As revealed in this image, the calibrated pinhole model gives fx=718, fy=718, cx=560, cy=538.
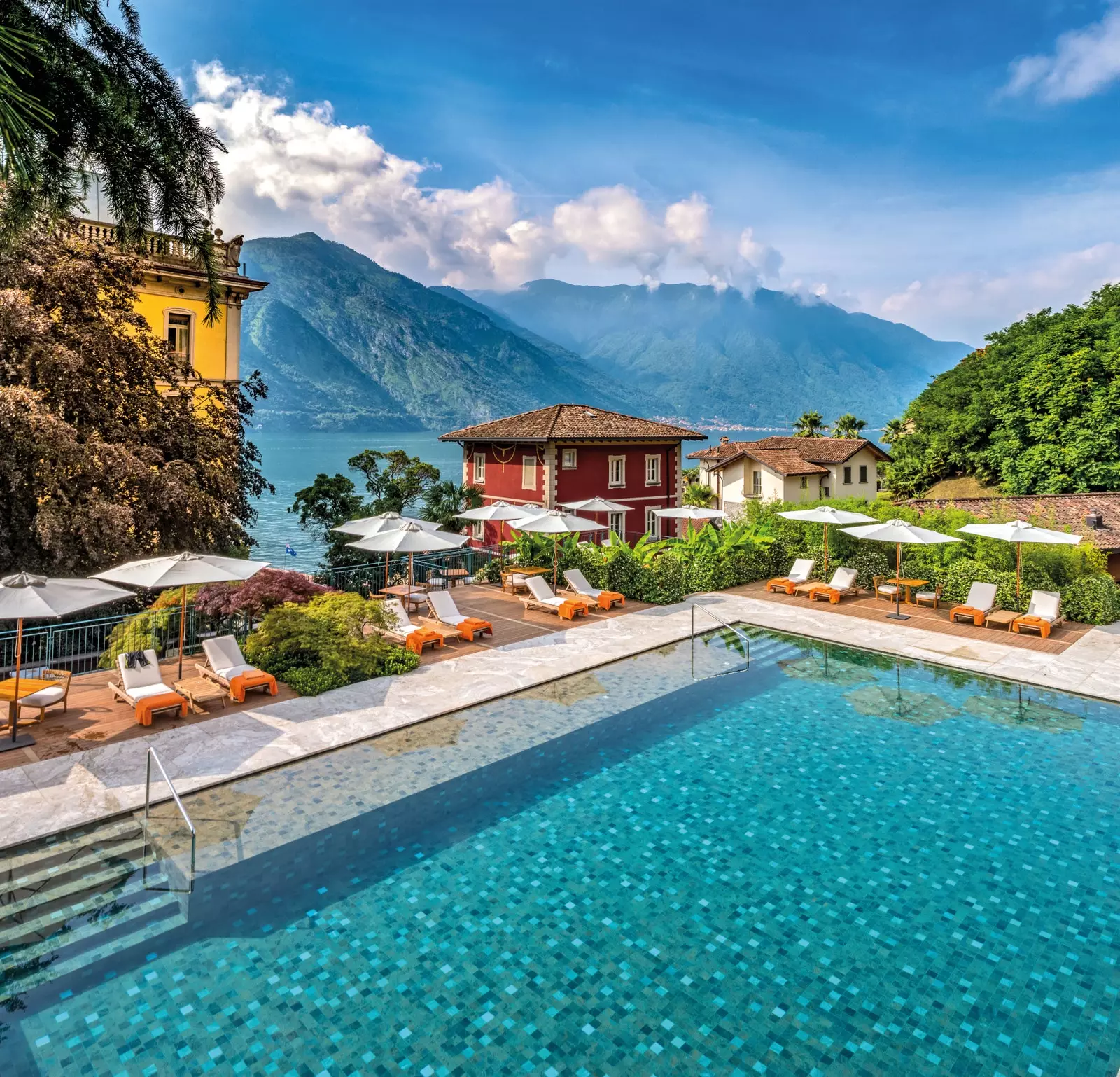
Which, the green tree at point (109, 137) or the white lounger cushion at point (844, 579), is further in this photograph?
the white lounger cushion at point (844, 579)

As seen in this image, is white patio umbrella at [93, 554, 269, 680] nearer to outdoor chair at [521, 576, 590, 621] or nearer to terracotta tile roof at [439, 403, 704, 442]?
outdoor chair at [521, 576, 590, 621]

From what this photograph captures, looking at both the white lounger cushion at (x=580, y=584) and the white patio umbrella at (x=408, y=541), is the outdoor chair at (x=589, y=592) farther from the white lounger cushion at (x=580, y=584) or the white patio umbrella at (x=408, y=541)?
the white patio umbrella at (x=408, y=541)

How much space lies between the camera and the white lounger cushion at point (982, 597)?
54.7 ft

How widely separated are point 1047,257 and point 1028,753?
59180 mm

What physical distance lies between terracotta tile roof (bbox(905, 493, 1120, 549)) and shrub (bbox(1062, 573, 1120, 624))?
10.9 feet

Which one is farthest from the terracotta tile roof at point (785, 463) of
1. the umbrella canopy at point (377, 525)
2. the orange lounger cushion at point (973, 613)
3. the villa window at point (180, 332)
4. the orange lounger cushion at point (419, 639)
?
the orange lounger cushion at point (419, 639)

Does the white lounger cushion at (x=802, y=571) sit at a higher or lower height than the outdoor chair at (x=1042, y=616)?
higher

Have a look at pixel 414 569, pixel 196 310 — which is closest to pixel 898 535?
pixel 414 569

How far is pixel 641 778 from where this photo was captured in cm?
902

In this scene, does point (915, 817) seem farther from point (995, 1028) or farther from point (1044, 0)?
point (1044, 0)

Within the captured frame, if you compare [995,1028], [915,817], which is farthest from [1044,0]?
[995,1028]

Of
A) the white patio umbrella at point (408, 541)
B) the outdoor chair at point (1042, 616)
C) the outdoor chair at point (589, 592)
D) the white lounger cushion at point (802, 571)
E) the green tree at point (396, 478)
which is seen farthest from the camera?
the green tree at point (396, 478)

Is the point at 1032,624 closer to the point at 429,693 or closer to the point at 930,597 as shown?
the point at 930,597

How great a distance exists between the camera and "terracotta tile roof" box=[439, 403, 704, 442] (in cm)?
3172
